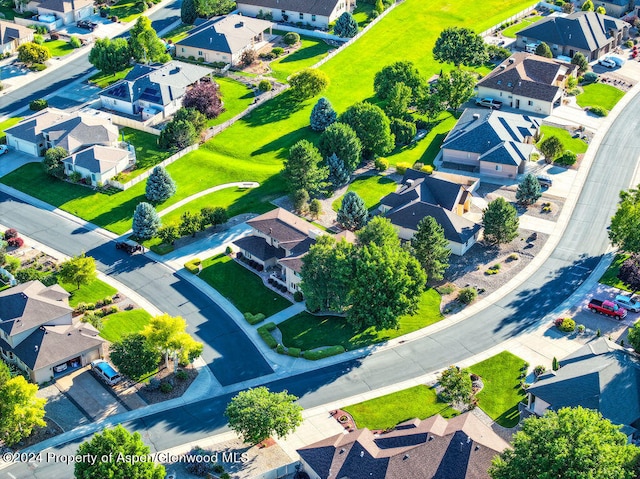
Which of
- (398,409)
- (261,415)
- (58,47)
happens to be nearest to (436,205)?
(398,409)

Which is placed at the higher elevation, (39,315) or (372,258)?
(372,258)

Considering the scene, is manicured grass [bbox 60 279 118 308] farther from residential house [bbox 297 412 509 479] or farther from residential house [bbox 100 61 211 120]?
residential house [bbox 100 61 211 120]

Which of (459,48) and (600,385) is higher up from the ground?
(459,48)

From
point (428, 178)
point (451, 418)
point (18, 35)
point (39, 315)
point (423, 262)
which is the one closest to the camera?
point (451, 418)

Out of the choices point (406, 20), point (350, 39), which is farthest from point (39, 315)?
point (406, 20)

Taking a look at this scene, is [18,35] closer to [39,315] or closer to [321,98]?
[321,98]

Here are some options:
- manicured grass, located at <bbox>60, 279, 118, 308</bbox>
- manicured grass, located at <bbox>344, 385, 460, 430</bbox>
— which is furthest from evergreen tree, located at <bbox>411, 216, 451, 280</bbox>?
manicured grass, located at <bbox>60, 279, 118, 308</bbox>

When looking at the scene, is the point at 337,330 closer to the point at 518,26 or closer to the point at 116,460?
the point at 116,460
